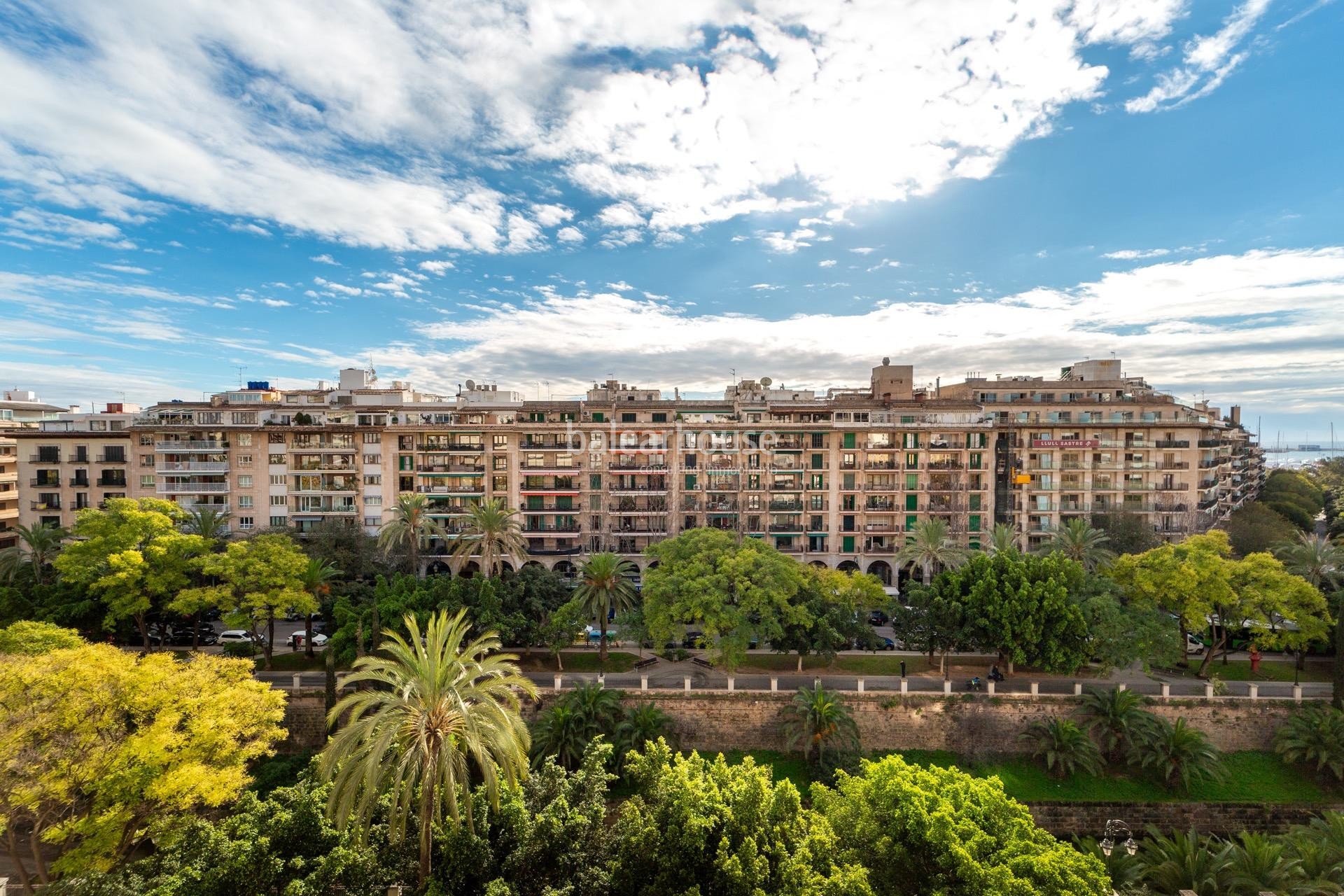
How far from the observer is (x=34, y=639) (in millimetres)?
29203

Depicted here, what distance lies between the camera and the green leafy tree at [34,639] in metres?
28.8

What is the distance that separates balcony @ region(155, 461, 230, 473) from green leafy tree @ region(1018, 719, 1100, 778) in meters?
72.7

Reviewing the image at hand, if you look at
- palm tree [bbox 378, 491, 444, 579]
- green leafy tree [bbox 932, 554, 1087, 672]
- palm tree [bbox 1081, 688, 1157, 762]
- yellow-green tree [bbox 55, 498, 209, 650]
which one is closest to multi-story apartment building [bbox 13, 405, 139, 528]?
yellow-green tree [bbox 55, 498, 209, 650]

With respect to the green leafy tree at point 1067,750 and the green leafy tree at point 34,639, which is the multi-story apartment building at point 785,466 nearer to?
the green leafy tree at point 1067,750

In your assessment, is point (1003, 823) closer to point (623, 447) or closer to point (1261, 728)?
point (1261, 728)

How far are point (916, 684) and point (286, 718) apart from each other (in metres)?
37.1

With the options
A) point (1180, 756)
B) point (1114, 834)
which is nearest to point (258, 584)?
point (1114, 834)

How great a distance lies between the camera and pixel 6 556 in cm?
4678

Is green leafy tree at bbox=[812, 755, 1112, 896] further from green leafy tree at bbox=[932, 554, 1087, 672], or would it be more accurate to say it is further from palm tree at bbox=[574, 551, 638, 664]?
palm tree at bbox=[574, 551, 638, 664]

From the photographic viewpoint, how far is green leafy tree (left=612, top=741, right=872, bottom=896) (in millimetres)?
17031

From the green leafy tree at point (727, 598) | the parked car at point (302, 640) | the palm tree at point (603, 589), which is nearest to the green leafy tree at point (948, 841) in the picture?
the green leafy tree at point (727, 598)

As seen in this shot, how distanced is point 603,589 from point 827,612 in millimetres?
14846

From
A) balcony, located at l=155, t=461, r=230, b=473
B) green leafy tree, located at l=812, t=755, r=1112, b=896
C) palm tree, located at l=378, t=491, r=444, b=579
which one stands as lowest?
green leafy tree, located at l=812, t=755, r=1112, b=896

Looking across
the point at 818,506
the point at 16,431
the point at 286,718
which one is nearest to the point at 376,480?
the point at 286,718
